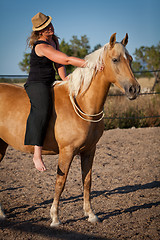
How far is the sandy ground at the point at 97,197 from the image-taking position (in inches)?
106

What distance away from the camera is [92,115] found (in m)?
2.57

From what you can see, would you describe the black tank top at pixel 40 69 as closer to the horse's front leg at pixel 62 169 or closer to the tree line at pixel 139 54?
the horse's front leg at pixel 62 169

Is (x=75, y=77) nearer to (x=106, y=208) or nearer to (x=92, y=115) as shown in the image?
(x=92, y=115)

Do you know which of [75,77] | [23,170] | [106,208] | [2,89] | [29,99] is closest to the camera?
[75,77]

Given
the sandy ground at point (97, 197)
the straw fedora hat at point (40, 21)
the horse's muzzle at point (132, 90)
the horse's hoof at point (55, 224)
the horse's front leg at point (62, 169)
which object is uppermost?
the straw fedora hat at point (40, 21)

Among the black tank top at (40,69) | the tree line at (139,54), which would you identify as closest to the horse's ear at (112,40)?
the black tank top at (40,69)

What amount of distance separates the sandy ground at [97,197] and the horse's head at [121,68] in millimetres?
1681

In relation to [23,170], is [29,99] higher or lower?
higher

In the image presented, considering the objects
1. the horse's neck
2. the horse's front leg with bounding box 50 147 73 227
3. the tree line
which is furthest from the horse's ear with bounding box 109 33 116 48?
the tree line

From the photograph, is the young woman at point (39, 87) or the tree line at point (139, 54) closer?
the young woman at point (39, 87)

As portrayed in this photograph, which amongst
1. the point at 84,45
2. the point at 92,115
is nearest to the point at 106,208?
the point at 92,115

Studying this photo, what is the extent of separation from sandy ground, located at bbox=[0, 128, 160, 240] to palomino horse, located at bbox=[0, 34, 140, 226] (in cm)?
39

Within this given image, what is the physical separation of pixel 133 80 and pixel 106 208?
207cm

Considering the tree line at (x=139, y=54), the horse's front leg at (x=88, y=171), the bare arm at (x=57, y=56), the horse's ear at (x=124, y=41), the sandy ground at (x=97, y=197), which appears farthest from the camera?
the tree line at (x=139, y=54)
